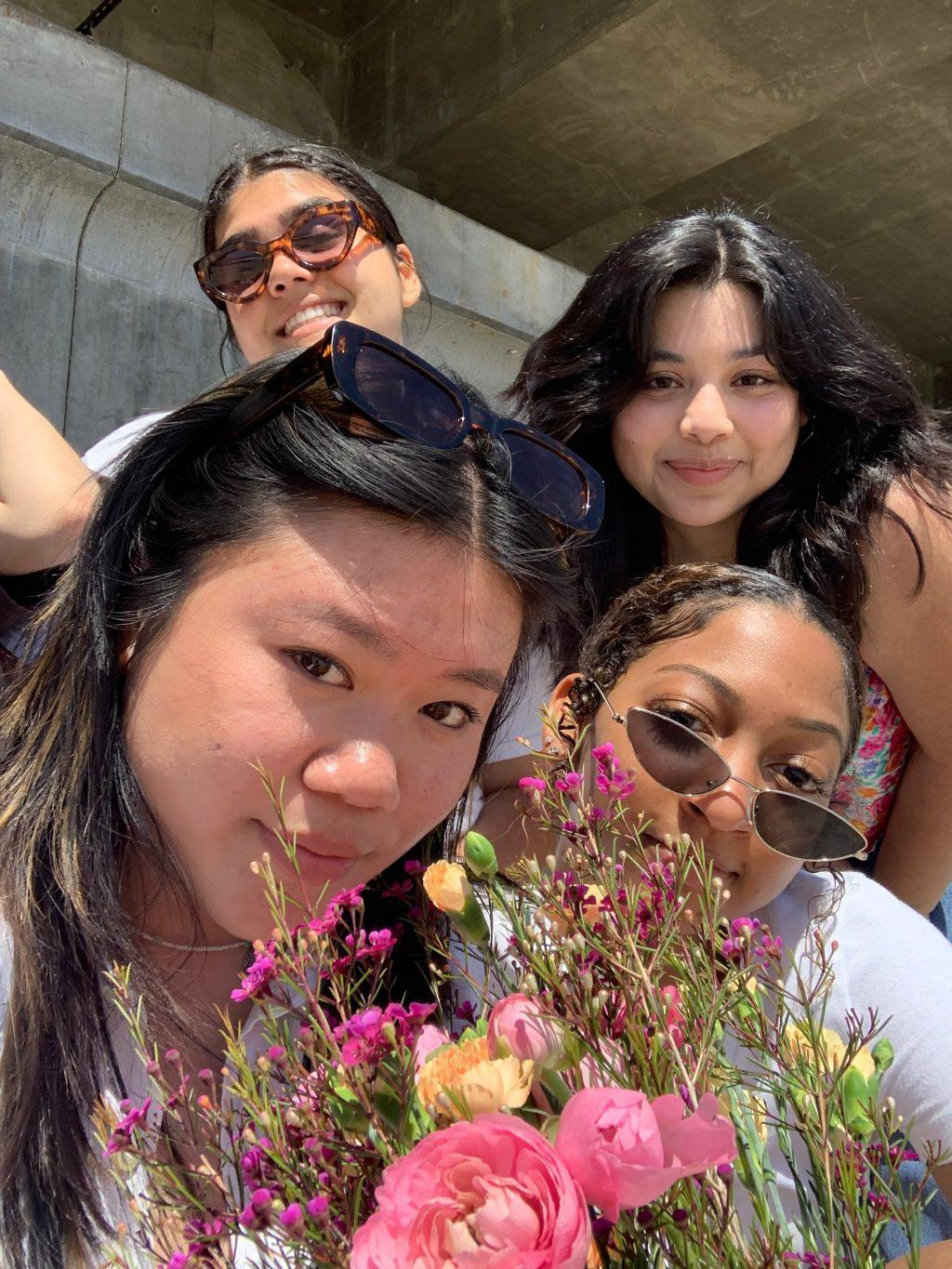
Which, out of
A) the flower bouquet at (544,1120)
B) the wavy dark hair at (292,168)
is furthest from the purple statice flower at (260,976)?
the wavy dark hair at (292,168)

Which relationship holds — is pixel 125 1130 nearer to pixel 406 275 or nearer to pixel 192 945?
pixel 192 945

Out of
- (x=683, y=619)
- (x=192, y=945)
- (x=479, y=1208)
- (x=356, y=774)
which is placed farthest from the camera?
(x=683, y=619)

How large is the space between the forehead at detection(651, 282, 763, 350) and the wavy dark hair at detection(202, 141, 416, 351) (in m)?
0.70

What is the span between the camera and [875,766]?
2584 mm

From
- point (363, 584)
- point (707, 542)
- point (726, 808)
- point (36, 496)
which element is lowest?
point (726, 808)

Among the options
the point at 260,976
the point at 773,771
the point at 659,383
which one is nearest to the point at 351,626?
the point at 260,976

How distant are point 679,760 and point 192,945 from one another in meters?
0.68

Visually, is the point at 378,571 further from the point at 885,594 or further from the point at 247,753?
the point at 885,594

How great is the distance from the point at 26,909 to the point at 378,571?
52cm

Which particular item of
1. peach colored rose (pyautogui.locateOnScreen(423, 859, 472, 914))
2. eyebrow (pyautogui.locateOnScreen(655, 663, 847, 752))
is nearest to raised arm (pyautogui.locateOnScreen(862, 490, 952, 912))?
eyebrow (pyautogui.locateOnScreen(655, 663, 847, 752))

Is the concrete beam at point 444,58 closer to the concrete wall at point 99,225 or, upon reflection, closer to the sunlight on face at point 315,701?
the concrete wall at point 99,225

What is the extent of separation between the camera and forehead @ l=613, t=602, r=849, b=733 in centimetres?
185

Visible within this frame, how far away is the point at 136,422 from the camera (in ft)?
8.54

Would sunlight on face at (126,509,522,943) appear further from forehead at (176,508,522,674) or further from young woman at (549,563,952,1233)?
young woman at (549,563,952,1233)
